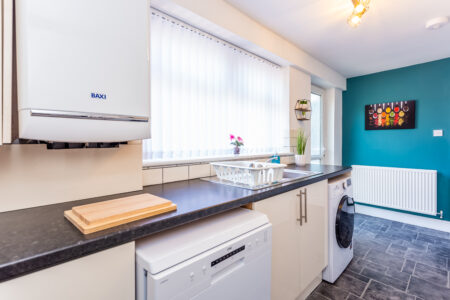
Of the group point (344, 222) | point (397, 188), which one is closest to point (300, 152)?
point (344, 222)

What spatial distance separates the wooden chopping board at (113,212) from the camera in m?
0.71

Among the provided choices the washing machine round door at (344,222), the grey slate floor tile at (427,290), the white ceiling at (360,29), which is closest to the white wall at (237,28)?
the white ceiling at (360,29)

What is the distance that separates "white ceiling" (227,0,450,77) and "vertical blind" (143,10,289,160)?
418 millimetres

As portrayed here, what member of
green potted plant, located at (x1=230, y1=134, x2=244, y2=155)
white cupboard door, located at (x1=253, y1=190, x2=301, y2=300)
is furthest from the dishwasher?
green potted plant, located at (x1=230, y1=134, x2=244, y2=155)

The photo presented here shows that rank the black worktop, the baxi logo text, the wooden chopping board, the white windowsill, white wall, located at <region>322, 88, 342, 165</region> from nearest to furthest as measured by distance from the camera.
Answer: the black worktop → the wooden chopping board → the baxi logo text → the white windowsill → white wall, located at <region>322, 88, 342, 165</region>

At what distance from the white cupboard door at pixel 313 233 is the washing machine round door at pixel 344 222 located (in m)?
0.16

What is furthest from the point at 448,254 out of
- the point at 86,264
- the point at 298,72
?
the point at 86,264

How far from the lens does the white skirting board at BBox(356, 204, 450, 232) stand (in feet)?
10.1

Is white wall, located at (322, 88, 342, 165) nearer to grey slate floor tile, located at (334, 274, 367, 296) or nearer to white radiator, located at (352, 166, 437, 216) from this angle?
white radiator, located at (352, 166, 437, 216)

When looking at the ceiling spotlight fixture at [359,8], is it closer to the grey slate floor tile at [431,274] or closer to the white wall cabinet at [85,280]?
the white wall cabinet at [85,280]

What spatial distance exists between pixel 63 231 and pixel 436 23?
3.18 m

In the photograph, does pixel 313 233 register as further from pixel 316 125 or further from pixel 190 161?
pixel 316 125

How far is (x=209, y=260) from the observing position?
817 millimetres

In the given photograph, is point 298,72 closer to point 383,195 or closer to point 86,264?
point 383,195
